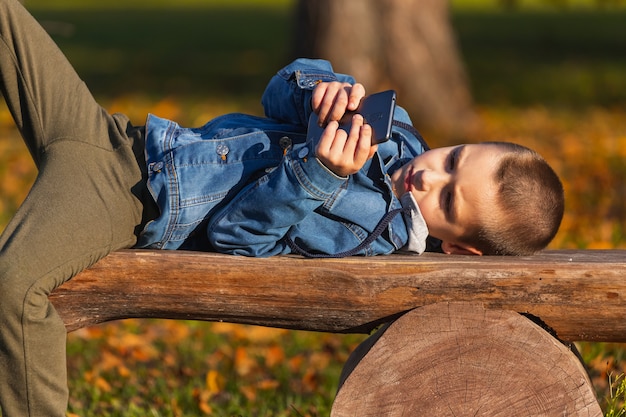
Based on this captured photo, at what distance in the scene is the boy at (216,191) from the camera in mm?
2840

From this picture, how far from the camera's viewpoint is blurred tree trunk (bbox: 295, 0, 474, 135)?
8.26m

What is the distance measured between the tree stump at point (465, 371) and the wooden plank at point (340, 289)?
8cm

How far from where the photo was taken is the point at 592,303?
2.91 meters

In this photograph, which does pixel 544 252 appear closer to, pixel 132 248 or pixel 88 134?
pixel 132 248

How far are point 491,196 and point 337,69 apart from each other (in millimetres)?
5210

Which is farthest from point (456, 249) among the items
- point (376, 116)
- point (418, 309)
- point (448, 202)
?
point (376, 116)

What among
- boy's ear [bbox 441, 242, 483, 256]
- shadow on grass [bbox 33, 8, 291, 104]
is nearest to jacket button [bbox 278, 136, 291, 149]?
boy's ear [bbox 441, 242, 483, 256]

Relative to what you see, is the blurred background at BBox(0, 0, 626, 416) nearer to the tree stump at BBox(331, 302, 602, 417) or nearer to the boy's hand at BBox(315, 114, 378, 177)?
the tree stump at BBox(331, 302, 602, 417)

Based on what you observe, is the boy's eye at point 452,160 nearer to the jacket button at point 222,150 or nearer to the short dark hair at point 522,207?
the short dark hair at point 522,207

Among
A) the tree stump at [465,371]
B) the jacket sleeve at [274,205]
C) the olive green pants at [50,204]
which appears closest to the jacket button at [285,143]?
the jacket sleeve at [274,205]

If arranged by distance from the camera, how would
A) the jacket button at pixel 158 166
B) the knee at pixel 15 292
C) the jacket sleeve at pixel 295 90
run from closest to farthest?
the knee at pixel 15 292 → the jacket button at pixel 158 166 → the jacket sleeve at pixel 295 90

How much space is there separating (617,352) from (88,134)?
2.65m

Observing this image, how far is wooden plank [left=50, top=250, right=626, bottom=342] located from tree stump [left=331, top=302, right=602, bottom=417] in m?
0.08

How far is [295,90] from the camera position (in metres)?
3.40
